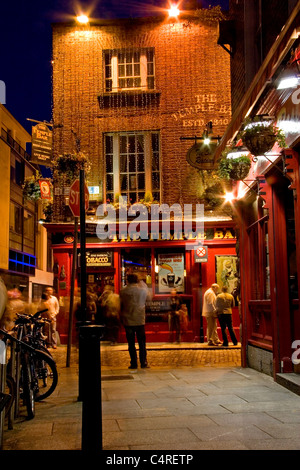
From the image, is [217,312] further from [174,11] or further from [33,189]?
[174,11]

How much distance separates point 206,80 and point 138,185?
428 cm

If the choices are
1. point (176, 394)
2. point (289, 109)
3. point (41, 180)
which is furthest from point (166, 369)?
point (41, 180)

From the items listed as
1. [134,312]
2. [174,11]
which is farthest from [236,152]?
[174,11]

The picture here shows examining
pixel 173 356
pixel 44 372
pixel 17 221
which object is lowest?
pixel 173 356

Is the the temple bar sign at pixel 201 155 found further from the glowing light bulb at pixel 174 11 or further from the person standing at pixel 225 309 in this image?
the glowing light bulb at pixel 174 11

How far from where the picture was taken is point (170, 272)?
18359 millimetres

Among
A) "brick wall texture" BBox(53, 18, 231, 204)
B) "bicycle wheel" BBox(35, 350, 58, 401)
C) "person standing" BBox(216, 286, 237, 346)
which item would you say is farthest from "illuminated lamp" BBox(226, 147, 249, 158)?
"brick wall texture" BBox(53, 18, 231, 204)

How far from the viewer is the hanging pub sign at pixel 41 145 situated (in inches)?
682

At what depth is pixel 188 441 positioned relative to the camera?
194 inches

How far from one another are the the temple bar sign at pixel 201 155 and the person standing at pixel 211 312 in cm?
377

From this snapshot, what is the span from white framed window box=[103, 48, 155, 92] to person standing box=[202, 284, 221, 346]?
24.6 ft

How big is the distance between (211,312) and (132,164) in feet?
19.6

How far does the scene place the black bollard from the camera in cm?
443

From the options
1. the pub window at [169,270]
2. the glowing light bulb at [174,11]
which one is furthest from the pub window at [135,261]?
the glowing light bulb at [174,11]
